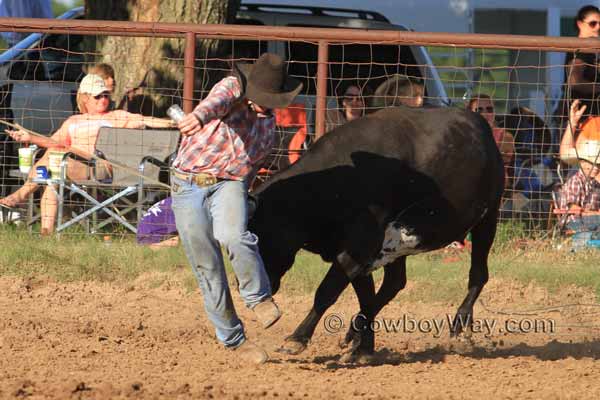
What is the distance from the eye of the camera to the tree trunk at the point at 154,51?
10.5m

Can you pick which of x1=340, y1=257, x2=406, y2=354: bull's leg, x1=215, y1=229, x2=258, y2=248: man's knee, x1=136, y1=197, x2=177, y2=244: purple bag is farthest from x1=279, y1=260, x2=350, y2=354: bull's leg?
x1=136, y1=197, x2=177, y2=244: purple bag

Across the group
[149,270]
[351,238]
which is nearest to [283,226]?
[351,238]

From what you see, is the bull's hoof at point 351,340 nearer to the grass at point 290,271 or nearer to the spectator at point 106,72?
the grass at point 290,271

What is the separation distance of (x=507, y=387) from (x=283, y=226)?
63.0 inches

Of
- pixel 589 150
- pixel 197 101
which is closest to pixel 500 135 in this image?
pixel 589 150

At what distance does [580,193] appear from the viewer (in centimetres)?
982

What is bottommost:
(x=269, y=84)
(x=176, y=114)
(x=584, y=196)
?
(x=584, y=196)

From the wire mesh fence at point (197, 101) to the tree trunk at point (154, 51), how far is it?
0.06 feet

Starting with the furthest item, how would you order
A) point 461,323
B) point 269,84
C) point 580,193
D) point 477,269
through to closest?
point 580,193, point 477,269, point 461,323, point 269,84

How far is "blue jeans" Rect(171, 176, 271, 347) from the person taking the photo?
5.87 meters

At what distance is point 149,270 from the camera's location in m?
8.85

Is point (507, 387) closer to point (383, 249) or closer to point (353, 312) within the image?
point (383, 249)

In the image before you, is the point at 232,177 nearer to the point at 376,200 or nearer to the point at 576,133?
the point at 376,200

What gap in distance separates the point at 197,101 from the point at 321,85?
3.58 ft
